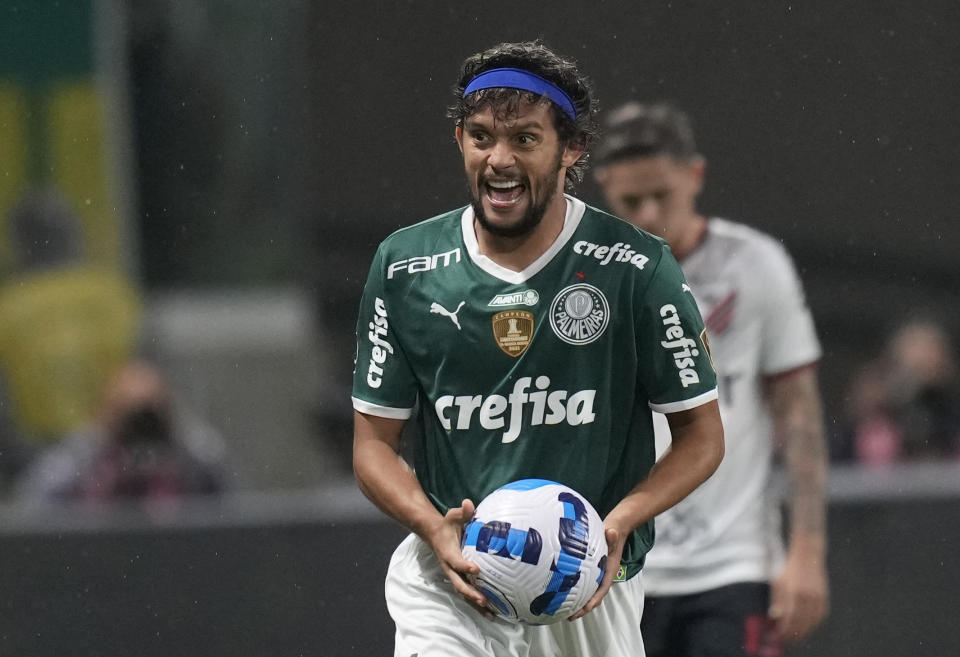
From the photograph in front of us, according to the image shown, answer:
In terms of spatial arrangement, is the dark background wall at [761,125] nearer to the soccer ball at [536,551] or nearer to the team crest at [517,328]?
the team crest at [517,328]

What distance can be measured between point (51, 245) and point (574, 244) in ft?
21.4

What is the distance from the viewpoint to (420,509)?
4.08 m

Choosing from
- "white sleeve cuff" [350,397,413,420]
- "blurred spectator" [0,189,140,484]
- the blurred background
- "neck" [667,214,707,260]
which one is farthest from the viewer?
"blurred spectator" [0,189,140,484]

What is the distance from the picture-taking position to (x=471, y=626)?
4.17 m

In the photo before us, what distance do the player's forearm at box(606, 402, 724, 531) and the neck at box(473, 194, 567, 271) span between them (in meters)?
Answer: 0.54

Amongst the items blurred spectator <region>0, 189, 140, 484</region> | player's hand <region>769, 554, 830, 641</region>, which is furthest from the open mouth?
blurred spectator <region>0, 189, 140, 484</region>

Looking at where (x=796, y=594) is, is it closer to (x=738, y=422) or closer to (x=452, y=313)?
(x=738, y=422)

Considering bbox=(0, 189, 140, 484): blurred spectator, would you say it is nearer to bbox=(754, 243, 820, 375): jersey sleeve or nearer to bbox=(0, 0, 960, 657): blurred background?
bbox=(0, 0, 960, 657): blurred background

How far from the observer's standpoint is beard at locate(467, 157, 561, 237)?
162 inches

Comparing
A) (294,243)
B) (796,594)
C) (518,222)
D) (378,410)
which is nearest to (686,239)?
(796,594)

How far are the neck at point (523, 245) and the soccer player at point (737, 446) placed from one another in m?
1.14

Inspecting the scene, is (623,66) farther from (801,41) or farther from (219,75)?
(219,75)

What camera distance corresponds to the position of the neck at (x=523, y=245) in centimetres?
421

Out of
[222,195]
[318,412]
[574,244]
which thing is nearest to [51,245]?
[318,412]
